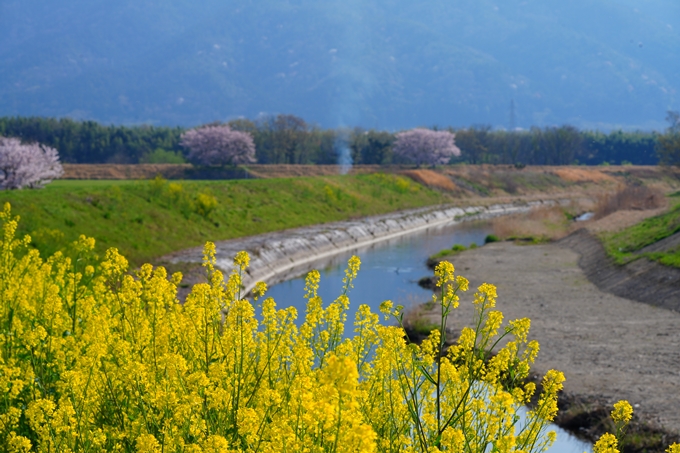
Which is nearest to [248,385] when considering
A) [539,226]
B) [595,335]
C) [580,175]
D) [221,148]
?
[595,335]

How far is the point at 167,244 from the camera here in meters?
35.4

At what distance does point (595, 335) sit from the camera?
62.9ft

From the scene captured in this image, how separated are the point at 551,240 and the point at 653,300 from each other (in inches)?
751

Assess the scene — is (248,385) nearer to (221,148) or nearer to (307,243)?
(307,243)

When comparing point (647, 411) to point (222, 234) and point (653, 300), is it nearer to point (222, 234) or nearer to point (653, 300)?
point (653, 300)

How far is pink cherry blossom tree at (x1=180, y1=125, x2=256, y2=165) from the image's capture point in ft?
281

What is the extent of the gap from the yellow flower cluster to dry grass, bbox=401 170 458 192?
222ft

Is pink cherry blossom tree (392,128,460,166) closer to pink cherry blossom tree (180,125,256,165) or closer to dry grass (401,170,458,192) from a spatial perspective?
dry grass (401,170,458,192)

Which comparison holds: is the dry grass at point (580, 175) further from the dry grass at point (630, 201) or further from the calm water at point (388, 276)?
the calm water at point (388, 276)

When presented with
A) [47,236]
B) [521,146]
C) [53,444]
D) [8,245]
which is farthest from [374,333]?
[521,146]

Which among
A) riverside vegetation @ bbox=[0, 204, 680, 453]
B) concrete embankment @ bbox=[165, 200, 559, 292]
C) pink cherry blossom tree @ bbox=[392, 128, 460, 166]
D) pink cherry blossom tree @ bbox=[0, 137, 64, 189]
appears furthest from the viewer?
pink cherry blossom tree @ bbox=[392, 128, 460, 166]

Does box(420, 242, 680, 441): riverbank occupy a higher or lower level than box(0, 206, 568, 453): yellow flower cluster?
lower

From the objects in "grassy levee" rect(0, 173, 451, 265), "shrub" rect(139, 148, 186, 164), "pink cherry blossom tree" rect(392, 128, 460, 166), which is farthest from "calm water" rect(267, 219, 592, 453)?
"pink cherry blossom tree" rect(392, 128, 460, 166)

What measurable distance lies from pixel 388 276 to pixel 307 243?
853cm
